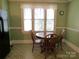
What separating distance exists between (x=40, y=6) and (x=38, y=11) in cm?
30

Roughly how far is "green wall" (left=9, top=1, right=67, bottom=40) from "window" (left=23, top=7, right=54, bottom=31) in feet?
1.02

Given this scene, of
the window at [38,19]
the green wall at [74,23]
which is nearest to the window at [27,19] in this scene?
the window at [38,19]

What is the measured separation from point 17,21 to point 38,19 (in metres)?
1.12

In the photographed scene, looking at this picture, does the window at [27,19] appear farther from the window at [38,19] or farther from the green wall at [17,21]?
the green wall at [17,21]

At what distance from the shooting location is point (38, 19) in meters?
5.48

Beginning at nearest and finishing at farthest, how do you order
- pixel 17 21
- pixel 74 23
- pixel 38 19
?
pixel 74 23
pixel 17 21
pixel 38 19

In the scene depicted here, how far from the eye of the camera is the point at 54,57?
3.61m

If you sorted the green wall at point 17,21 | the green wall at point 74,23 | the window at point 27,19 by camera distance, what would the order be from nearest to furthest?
the green wall at point 74,23, the green wall at point 17,21, the window at point 27,19

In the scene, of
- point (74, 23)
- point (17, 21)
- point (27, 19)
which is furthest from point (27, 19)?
point (74, 23)

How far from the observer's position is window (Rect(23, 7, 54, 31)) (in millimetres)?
5402

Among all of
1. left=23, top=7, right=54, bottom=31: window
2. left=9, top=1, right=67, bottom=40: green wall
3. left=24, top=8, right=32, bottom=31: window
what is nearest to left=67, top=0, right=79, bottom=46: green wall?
left=9, top=1, right=67, bottom=40: green wall

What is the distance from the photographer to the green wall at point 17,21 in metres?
5.26

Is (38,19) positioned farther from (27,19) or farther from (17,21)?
(17,21)

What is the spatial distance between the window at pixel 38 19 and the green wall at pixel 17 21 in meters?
0.31
